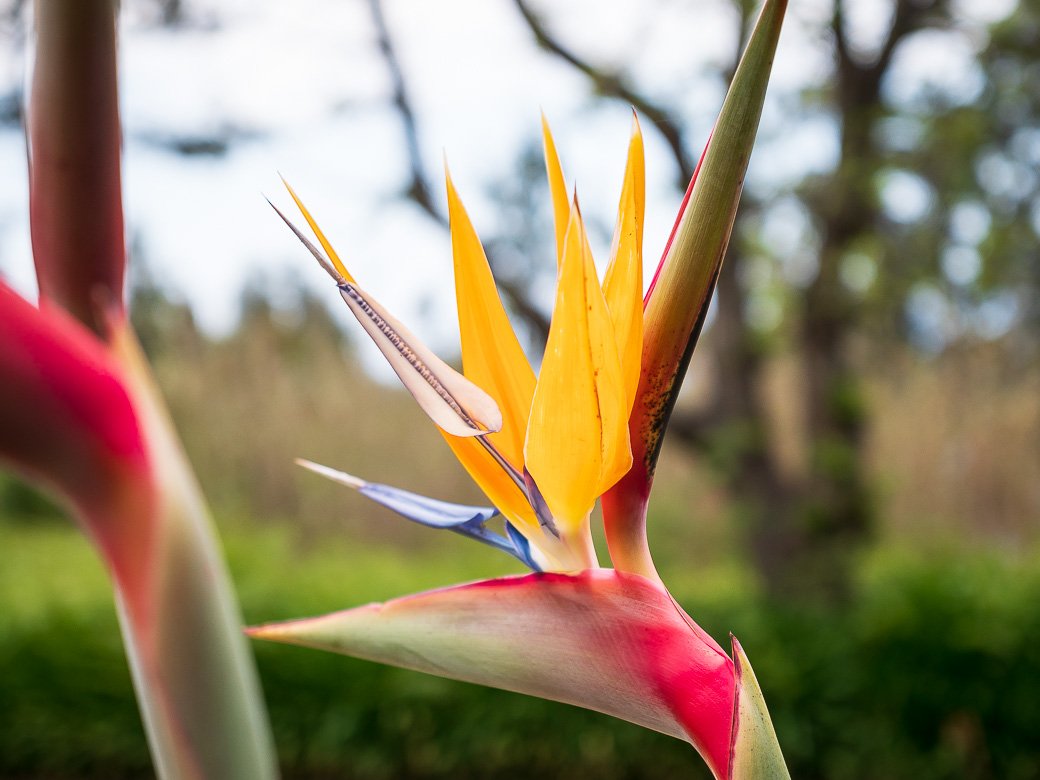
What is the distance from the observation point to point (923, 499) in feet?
8.55

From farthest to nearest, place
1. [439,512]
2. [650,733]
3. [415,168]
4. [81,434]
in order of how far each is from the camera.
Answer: [415,168] < [650,733] < [439,512] < [81,434]

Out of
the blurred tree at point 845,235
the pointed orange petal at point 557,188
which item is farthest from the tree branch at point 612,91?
the pointed orange petal at point 557,188

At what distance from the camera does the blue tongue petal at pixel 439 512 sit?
0.78 feet

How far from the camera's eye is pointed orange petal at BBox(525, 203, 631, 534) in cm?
21

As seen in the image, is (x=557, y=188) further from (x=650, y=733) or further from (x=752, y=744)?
(x=650, y=733)

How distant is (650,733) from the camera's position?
5.91 feet

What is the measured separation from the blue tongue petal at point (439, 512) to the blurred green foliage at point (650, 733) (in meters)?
1.63

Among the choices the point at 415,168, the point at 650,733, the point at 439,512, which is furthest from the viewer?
the point at 415,168

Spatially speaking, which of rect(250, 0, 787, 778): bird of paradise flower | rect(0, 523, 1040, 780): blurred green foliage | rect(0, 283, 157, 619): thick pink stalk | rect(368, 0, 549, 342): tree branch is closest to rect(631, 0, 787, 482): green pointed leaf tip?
rect(250, 0, 787, 778): bird of paradise flower

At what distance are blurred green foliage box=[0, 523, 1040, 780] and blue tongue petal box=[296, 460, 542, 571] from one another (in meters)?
1.63

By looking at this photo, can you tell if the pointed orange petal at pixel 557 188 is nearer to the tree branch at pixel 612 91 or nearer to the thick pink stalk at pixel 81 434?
the thick pink stalk at pixel 81 434

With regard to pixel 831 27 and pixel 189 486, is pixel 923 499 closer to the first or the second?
pixel 831 27

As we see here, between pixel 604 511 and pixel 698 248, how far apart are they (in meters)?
0.07

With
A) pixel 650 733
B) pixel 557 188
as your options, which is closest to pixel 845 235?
pixel 650 733
